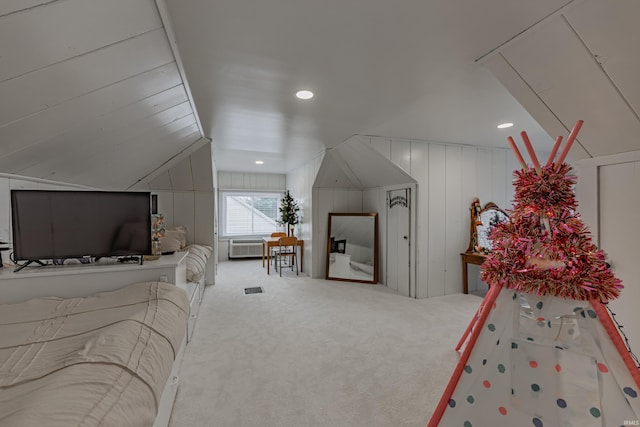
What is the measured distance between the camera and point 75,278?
5.98 feet

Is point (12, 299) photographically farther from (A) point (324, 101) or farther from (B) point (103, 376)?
(A) point (324, 101)

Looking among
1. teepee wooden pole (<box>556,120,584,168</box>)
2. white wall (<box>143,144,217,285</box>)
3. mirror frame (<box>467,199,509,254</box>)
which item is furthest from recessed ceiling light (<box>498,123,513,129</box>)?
white wall (<box>143,144,217,285</box>)

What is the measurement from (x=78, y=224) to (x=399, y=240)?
3728 millimetres

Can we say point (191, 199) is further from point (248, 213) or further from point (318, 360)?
point (318, 360)

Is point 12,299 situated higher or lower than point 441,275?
higher

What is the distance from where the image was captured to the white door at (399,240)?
404 centimetres

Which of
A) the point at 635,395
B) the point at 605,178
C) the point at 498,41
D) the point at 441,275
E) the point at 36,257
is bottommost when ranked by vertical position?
the point at 441,275

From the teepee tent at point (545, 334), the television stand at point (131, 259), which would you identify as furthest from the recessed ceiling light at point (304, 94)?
the television stand at point (131, 259)

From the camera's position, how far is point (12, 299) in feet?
5.68

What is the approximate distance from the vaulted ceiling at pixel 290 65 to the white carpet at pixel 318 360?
1.87m

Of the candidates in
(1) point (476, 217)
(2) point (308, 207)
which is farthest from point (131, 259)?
(1) point (476, 217)

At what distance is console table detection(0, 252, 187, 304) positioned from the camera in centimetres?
173

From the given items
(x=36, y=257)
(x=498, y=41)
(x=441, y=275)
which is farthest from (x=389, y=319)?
(x=36, y=257)

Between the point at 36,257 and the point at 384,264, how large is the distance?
162 inches
